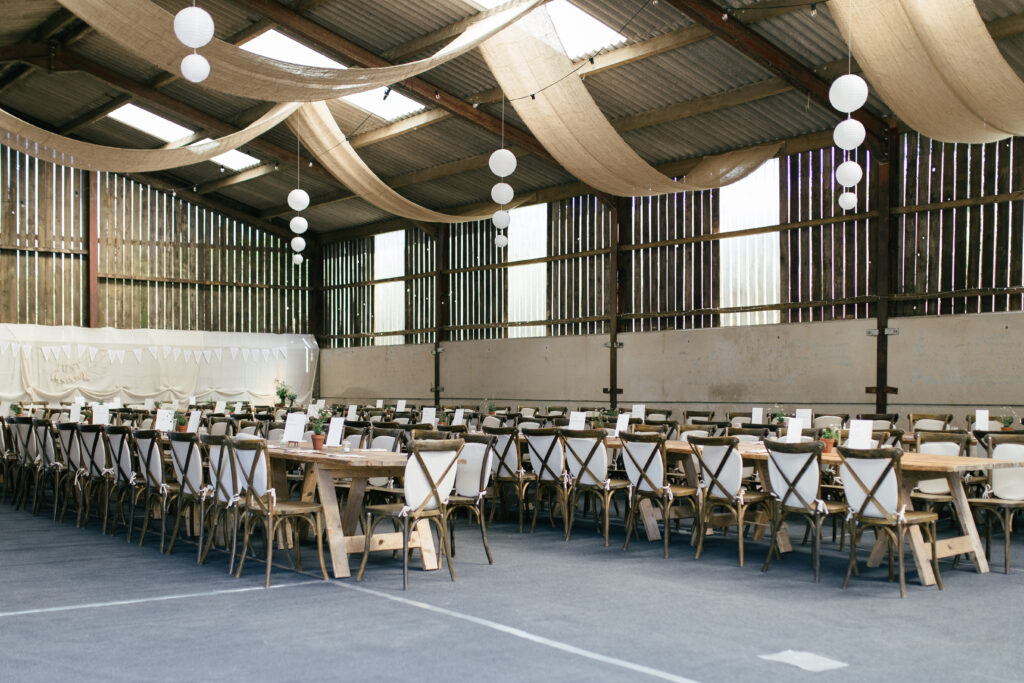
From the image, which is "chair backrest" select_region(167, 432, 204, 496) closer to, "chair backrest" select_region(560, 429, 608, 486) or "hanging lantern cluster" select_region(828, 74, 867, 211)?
"chair backrest" select_region(560, 429, 608, 486)

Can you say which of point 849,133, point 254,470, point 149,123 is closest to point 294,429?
point 254,470

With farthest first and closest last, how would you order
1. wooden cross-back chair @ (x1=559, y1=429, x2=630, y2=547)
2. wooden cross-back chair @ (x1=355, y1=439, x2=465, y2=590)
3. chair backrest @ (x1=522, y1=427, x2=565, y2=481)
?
chair backrest @ (x1=522, y1=427, x2=565, y2=481) < wooden cross-back chair @ (x1=559, y1=429, x2=630, y2=547) < wooden cross-back chair @ (x1=355, y1=439, x2=465, y2=590)

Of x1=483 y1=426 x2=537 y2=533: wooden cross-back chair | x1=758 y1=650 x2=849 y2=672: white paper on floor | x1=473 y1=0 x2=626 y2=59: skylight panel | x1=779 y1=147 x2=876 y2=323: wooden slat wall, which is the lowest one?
x1=758 y1=650 x2=849 y2=672: white paper on floor

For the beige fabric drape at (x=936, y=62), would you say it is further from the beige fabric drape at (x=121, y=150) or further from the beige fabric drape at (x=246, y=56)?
the beige fabric drape at (x=121, y=150)

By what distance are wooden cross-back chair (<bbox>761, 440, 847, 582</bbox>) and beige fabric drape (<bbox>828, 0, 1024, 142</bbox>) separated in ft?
12.1

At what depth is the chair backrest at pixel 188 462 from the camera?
20.9 ft

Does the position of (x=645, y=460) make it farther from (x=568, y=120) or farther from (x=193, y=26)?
(x=568, y=120)

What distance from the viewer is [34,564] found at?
6266 millimetres

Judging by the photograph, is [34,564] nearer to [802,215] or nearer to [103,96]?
[802,215]

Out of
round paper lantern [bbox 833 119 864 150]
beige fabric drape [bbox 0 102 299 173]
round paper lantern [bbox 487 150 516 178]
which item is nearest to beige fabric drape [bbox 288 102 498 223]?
beige fabric drape [bbox 0 102 299 173]

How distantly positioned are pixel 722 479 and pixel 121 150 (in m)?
8.99

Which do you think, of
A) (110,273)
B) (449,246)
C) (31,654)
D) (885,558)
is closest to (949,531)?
(885,558)

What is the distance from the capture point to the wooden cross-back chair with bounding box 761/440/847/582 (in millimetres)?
5840

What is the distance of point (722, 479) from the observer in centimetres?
659
